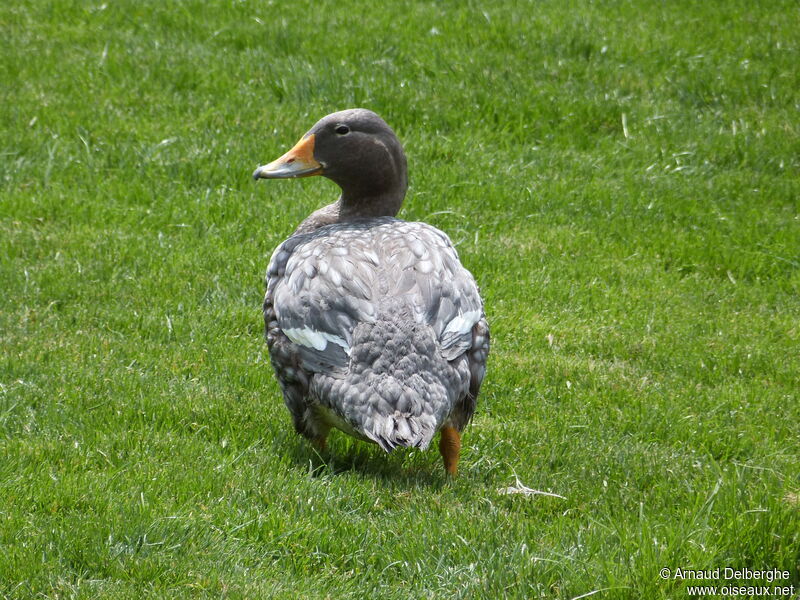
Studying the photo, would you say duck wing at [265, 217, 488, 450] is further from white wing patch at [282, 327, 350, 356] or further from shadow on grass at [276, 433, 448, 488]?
→ shadow on grass at [276, 433, 448, 488]

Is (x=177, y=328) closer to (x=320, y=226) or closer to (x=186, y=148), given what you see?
(x=320, y=226)

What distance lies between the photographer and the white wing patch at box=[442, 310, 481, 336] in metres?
5.02

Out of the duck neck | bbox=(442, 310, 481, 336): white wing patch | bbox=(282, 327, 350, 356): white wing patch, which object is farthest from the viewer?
the duck neck

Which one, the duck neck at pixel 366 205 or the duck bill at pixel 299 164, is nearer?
the duck bill at pixel 299 164

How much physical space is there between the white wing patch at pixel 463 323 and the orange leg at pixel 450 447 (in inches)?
19.3

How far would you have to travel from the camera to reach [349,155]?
6.07 meters

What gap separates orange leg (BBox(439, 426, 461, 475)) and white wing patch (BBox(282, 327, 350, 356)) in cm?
70

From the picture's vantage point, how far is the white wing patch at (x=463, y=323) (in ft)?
16.5

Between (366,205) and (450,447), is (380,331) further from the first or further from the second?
(366,205)

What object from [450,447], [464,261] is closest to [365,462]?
[450,447]

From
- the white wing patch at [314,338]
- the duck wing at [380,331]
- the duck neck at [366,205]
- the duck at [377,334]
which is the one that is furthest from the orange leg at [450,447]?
the duck neck at [366,205]

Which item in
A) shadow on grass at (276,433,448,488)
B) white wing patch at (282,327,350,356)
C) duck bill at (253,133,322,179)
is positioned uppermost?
duck bill at (253,133,322,179)

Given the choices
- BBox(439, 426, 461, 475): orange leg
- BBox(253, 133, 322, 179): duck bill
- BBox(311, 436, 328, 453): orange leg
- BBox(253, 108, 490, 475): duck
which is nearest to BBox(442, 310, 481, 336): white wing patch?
BBox(253, 108, 490, 475): duck

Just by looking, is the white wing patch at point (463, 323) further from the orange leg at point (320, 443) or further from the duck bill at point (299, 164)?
the duck bill at point (299, 164)
